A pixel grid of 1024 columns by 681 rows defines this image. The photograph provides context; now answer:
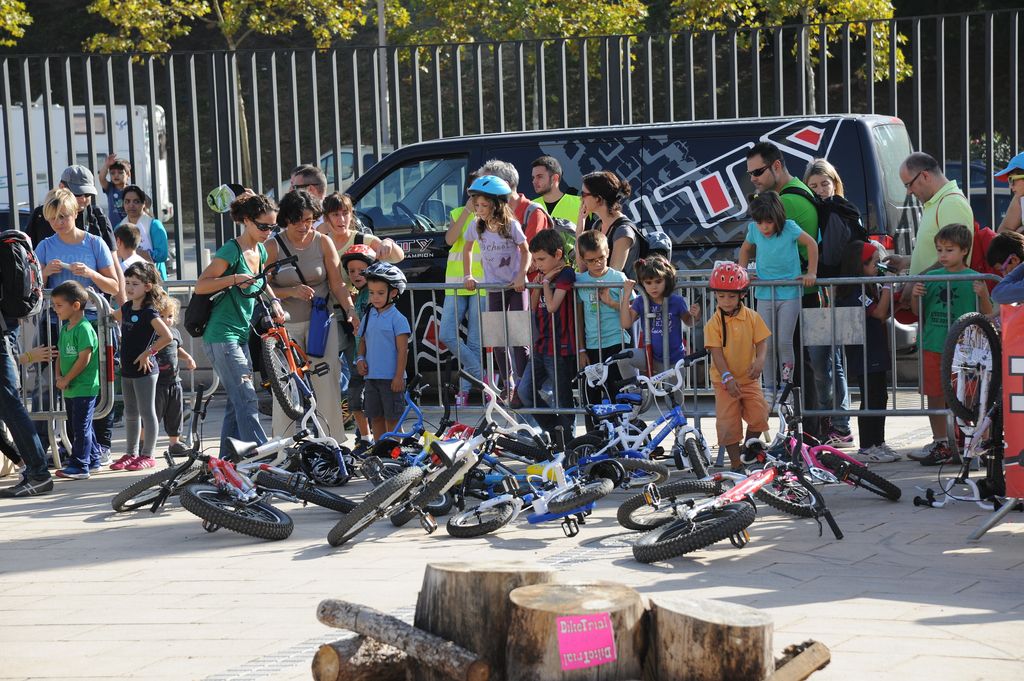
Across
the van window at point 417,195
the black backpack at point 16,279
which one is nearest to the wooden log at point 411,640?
the black backpack at point 16,279

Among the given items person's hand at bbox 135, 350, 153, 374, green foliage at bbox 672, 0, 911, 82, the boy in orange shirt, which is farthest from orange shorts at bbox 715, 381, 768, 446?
green foliage at bbox 672, 0, 911, 82

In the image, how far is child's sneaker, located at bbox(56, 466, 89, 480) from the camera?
8.98 metres

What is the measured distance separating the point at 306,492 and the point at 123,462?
2.44 metres

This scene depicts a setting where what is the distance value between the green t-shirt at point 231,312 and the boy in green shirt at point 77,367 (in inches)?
36.7

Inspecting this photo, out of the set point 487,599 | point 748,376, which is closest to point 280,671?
point 487,599

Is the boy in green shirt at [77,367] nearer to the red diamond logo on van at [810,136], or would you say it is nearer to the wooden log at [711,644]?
the red diamond logo on van at [810,136]

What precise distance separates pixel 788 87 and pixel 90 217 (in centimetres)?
2292

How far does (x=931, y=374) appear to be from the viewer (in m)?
8.58

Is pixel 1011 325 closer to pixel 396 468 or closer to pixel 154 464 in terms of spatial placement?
pixel 396 468

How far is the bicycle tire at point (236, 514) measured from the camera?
6.86 metres

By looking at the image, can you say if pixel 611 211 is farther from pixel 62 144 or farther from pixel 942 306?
pixel 62 144

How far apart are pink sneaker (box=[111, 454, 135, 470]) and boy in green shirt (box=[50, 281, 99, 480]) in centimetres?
24

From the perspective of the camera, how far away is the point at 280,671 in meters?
4.72

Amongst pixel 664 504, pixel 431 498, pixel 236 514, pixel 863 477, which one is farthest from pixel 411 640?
pixel 863 477
